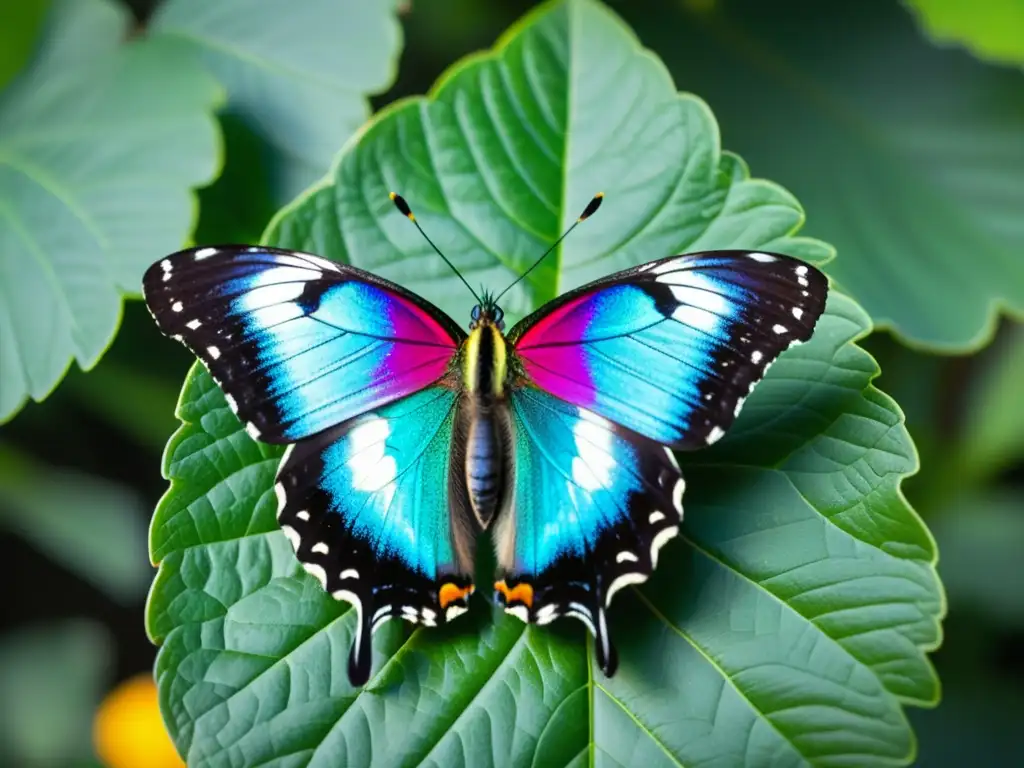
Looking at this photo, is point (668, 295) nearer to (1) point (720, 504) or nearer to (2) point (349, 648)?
(1) point (720, 504)

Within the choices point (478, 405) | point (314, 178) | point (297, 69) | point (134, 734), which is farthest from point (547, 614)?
point (134, 734)

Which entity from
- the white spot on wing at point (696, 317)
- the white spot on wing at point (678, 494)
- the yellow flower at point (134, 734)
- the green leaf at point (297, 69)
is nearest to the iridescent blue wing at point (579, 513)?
the white spot on wing at point (678, 494)

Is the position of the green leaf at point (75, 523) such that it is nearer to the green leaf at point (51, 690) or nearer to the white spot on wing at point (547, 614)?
the green leaf at point (51, 690)

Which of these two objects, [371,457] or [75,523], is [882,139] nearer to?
[371,457]

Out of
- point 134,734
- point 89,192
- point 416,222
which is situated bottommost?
point 134,734

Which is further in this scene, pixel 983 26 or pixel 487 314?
pixel 983 26

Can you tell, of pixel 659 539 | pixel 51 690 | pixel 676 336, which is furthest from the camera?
pixel 51 690

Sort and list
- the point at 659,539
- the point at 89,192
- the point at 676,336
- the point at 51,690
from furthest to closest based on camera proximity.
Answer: the point at 51,690, the point at 89,192, the point at 676,336, the point at 659,539
